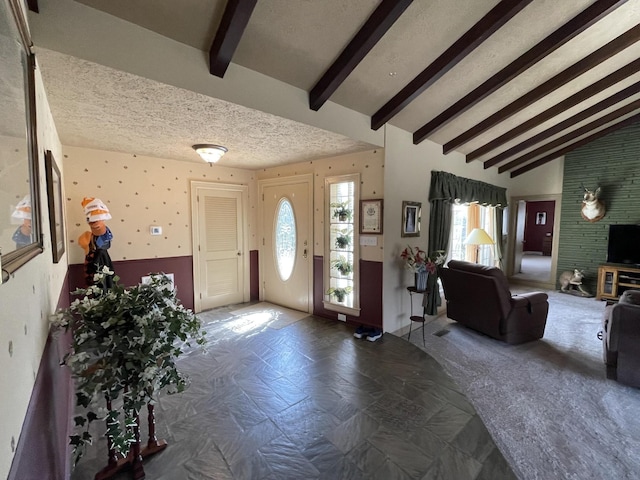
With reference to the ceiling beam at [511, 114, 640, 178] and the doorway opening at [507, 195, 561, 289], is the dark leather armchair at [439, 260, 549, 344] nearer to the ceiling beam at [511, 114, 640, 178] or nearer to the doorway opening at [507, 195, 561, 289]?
the doorway opening at [507, 195, 561, 289]

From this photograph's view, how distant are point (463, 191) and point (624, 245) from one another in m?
3.11

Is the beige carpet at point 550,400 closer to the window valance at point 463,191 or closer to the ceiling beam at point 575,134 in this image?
the window valance at point 463,191

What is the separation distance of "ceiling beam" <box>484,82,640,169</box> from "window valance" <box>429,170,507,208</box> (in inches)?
21.1

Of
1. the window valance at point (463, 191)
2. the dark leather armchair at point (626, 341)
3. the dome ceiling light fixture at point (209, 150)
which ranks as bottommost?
the dark leather armchair at point (626, 341)

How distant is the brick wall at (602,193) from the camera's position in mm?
5137

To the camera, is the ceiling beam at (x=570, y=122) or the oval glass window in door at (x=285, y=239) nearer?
the ceiling beam at (x=570, y=122)

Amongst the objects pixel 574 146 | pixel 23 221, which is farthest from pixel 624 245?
pixel 23 221

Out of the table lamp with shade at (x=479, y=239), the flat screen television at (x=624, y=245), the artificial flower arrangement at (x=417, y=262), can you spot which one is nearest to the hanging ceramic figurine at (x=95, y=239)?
the artificial flower arrangement at (x=417, y=262)

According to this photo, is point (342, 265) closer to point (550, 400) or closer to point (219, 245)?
point (219, 245)

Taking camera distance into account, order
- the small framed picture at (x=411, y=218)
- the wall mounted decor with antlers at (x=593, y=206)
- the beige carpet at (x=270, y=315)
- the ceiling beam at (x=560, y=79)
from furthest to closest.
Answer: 1. the wall mounted decor with antlers at (x=593, y=206)
2. the beige carpet at (x=270, y=315)
3. the small framed picture at (x=411, y=218)
4. the ceiling beam at (x=560, y=79)

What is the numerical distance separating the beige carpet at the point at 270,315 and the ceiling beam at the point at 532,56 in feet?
10.0

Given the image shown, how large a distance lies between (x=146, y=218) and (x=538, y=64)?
4.76m

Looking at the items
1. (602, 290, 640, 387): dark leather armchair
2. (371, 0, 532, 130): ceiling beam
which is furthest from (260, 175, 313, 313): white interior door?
(602, 290, 640, 387): dark leather armchair

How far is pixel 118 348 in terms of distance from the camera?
4.61 ft
